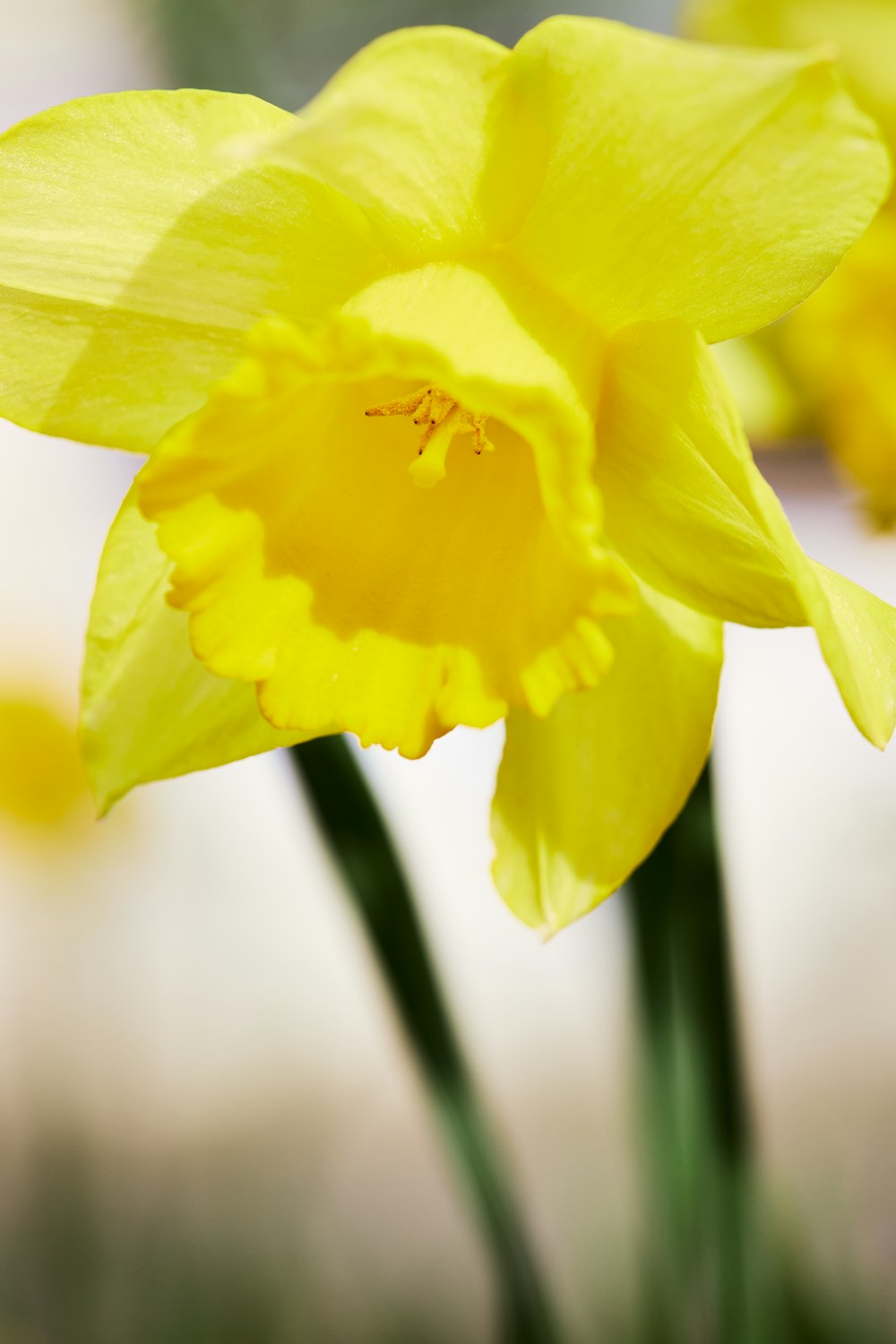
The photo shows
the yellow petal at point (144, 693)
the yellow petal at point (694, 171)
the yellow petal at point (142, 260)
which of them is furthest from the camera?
the yellow petal at point (144, 693)

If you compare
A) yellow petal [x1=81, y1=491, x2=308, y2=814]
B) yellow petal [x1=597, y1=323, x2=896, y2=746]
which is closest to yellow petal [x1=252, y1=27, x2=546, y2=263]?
yellow petal [x1=597, y1=323, x2=896, y2=746]

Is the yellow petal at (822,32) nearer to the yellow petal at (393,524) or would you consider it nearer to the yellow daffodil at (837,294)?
the yellow daffodil at (837,294)

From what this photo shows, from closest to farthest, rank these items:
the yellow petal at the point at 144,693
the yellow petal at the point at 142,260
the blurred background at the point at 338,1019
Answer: the yellow petal at the point at 142,260 → the yellow petal at the point at 144,693 → the blurred background at the point at 338,1019

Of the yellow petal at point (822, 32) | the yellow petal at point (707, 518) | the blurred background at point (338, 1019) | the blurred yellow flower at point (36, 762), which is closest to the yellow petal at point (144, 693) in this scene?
the yellow petal at point (707, 518)

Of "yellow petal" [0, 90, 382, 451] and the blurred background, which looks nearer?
"yellow petal" [0, 90, 382, 451]

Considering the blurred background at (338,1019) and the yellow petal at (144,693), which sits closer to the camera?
the yellow petal at (144,693)

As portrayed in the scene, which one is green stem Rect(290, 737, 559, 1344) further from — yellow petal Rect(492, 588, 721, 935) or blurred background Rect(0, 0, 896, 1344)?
blurred background Rect(0, 0, 896, 1344)

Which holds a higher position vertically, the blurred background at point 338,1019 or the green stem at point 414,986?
the green stem at point 414,986
